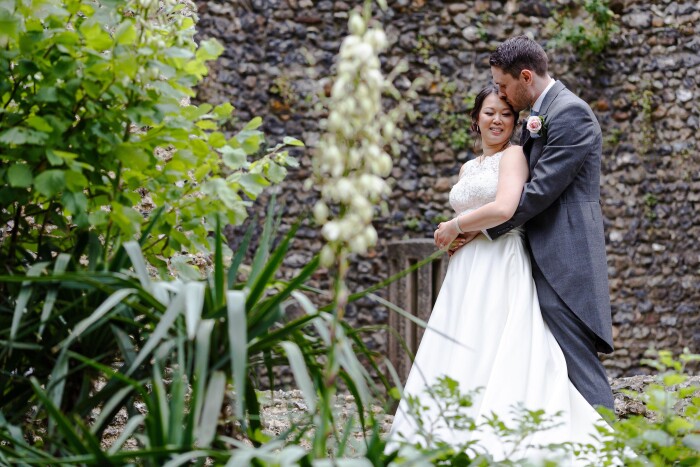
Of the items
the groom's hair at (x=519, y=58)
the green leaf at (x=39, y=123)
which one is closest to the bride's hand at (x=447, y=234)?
the groom's hair at (x=519, y=58)

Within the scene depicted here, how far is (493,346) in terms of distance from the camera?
354 centimetres

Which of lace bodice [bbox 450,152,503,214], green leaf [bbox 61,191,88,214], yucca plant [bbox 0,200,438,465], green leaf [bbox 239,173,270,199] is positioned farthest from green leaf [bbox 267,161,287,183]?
lace bodice [bbox 450,152,503,214]

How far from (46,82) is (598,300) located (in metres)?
2.08

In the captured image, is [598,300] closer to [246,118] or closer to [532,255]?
[532,255]

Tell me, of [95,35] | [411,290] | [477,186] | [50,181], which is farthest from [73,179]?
[411,290]

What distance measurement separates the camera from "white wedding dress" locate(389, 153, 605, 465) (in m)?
3.35

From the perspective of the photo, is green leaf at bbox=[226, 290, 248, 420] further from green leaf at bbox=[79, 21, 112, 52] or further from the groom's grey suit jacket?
the groom's grey suit jacket

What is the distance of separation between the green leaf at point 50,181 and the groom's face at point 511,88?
6.28 feet

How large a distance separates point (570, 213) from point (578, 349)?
511mm

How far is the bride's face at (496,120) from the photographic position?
384 centimetres

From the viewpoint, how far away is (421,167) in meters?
→ 9.14

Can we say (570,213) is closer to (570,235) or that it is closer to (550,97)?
(570,235)

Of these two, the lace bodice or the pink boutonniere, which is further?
the lace bodice

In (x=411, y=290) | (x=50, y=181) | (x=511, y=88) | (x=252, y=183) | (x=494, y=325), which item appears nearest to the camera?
(x=50, y=181)
